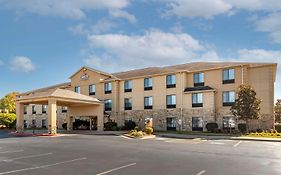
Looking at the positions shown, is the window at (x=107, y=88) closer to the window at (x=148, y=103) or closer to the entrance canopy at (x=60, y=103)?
the entrance canopy at (x=60, y=103)

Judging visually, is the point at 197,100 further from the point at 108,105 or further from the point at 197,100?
the point at 108,105

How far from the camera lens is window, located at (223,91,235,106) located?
1430 inches

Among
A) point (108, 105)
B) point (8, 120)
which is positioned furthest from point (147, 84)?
point (8, 120)

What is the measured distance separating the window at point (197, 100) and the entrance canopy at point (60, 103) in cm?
1262

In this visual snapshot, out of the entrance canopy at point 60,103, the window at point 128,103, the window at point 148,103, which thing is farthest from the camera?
the window at point 128,103

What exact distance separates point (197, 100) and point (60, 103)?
18667mm

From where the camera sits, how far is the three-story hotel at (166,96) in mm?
34969

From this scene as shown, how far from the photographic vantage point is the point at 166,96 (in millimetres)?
41500

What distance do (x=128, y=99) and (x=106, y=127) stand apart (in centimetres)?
592

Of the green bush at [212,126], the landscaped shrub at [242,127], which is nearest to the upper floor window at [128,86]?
the green bush at [212,126]

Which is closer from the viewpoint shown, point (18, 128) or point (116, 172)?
point (116, 172)

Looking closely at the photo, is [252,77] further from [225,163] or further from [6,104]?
[6,104]

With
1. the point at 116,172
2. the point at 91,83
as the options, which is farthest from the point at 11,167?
the point at 91,83

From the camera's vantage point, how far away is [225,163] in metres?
13.1
